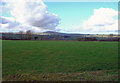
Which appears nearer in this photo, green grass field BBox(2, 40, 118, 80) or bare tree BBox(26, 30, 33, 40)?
green grass field BBox(2, 40, 118, 80)

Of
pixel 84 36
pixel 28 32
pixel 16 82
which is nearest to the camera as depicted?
pixel 16 82

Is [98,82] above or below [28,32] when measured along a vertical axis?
below

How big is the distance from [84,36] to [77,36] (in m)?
4.87

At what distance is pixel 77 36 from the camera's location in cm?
8994

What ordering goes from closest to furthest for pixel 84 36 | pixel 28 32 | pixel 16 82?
1. pixel 16 82
2. pixel 84 36
3. pixel 28 32

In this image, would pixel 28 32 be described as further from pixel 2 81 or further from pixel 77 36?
pixel 2 81

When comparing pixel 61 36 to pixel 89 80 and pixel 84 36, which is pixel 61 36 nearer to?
pixel 84 36

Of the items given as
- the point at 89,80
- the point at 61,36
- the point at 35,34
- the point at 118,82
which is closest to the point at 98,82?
the point at 89,80

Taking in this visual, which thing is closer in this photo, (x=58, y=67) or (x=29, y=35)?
(x=58, y=67)

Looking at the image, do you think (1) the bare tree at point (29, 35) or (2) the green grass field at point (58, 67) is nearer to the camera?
(2) the green grass field at point (58, 67)

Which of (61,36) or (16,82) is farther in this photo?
(61,36)

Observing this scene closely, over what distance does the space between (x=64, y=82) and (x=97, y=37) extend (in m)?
86.1

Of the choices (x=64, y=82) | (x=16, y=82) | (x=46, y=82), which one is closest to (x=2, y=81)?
(x=16, y=82)

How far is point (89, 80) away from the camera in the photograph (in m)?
5.64
